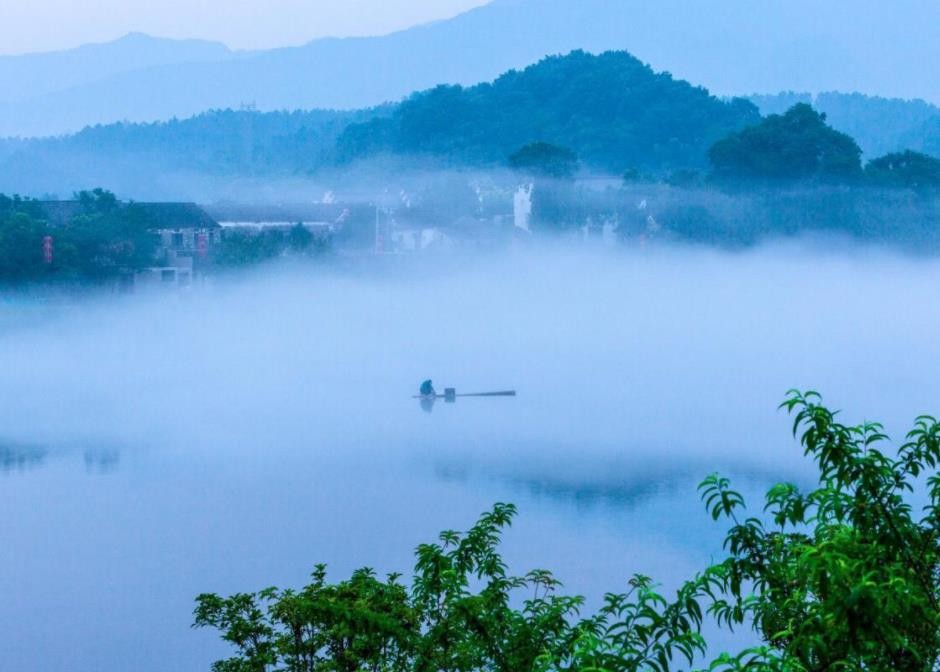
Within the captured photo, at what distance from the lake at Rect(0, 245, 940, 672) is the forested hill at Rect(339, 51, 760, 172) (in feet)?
55.7

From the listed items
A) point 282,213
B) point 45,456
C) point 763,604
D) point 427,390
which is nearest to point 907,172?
point 282,213

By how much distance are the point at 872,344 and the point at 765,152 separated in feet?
44.4

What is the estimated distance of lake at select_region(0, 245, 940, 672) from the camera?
35.4 ft

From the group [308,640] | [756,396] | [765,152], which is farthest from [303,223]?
[308,640]

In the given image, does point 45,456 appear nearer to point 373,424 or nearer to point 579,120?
point 373,424

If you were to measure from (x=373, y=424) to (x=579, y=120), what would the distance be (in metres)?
40.4

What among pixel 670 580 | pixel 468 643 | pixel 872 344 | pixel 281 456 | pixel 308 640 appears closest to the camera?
pixel 468 643

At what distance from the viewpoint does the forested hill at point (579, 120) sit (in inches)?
2205

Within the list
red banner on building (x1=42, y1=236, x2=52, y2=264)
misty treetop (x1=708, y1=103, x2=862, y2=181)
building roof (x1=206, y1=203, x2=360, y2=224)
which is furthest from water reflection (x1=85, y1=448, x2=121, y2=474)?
misty treetop (x1=708, y1=103, x2=862, y2=181)

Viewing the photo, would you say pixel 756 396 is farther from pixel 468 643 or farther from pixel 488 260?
pixel 488 260

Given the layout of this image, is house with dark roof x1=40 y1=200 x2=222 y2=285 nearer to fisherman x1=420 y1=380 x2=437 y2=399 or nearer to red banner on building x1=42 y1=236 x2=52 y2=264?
red banner on building x1=42 y1=236 x2=52 y2=264

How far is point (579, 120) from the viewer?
57.8 meters

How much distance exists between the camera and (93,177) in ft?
225

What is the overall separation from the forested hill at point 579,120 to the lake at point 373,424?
1698 cm
